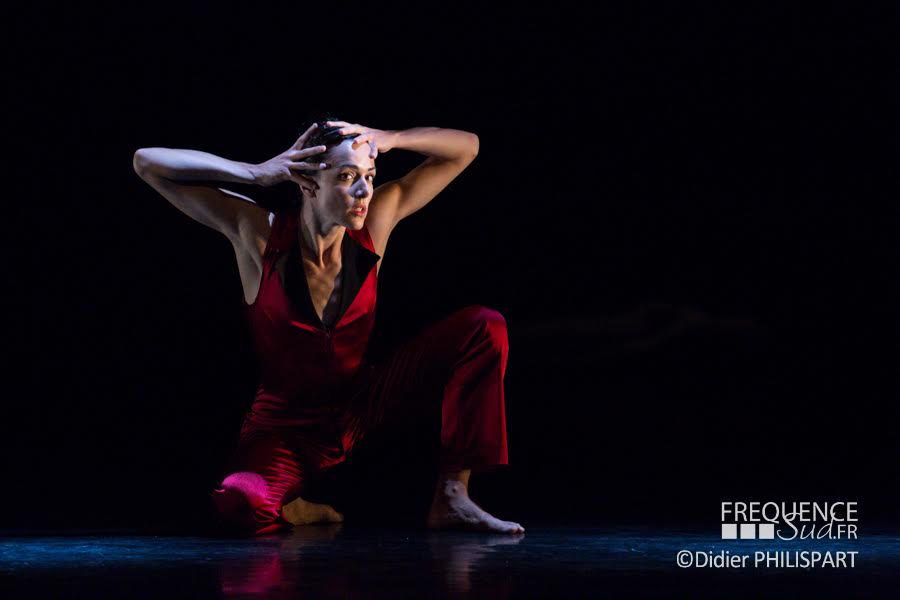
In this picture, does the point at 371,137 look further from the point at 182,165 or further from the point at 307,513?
the point at 307,513

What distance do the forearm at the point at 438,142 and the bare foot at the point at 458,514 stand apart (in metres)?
0.83

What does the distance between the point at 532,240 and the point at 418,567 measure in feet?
7.09

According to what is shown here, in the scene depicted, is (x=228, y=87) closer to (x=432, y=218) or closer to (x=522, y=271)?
(x=432, y=218)

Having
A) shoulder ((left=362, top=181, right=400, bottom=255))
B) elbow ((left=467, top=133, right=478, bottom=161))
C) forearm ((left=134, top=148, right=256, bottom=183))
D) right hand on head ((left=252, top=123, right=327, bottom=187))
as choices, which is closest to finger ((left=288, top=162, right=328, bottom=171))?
right hand on head ((left=252, top=123, right=327, bottom=187))

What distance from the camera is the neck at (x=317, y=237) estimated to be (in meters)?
3.10

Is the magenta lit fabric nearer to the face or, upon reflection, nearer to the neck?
the neck

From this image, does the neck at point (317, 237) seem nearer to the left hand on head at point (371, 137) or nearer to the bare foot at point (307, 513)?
the left hand on head at point (371, 137)

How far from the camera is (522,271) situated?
426cm

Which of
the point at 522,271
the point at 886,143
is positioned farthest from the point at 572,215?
the point at 886,143

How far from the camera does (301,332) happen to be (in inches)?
120

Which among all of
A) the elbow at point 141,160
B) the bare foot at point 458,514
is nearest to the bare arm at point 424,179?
the elbow at point 141,160

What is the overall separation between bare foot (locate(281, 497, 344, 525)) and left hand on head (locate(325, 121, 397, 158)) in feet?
3.02

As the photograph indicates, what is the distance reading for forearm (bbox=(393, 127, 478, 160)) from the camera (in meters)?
3.10

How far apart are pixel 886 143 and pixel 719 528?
6.29ft
